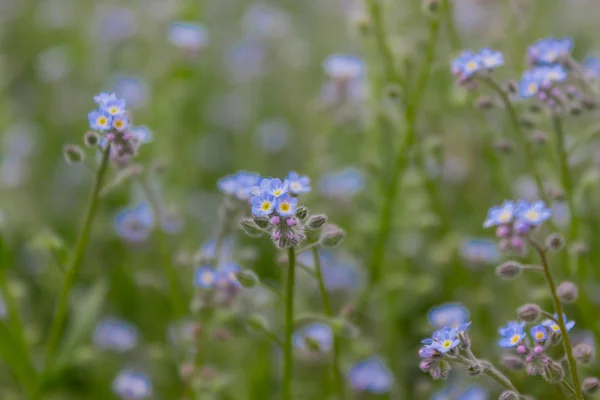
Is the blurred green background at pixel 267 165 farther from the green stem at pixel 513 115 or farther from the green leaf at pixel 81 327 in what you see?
the green stem at pixel 513 115

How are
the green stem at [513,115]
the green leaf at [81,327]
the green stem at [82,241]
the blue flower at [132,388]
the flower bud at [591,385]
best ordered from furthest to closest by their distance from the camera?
the blue flower at [132,388] → the green leaf at [81,327] → the green stem at [513,115] → the green stem at [82,241] → the flower bud at [591,385]

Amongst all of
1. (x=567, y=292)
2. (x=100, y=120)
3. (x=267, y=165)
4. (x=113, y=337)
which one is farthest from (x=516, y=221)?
(x=267, y=165)

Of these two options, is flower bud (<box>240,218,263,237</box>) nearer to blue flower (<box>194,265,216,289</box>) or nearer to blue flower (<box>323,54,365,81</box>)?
blue flower (<box>194,265,216,289</box>)

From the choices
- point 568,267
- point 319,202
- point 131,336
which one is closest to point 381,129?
point 319,202

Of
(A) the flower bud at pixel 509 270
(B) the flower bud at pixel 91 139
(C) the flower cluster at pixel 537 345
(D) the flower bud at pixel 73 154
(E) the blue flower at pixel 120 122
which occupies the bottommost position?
(C) the flower cluster at pixel 537 345

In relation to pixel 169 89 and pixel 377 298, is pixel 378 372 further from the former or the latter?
pixel 169 89

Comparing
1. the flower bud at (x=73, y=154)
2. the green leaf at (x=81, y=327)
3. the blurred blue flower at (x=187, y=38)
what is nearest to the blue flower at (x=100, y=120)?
the flower bud at (x=73, y=154)
